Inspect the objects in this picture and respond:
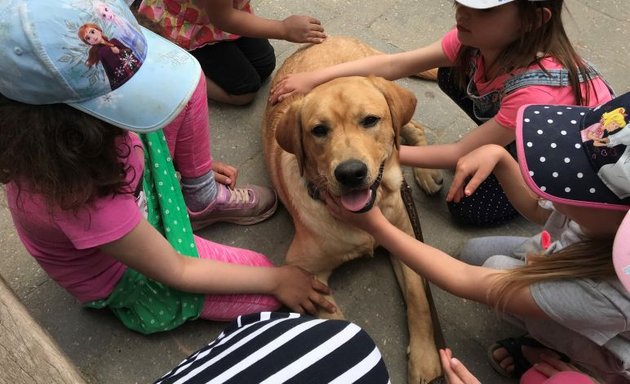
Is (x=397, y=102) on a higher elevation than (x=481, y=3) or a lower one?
lower

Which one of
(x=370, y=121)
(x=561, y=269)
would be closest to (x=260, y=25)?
(x=370, y=121)

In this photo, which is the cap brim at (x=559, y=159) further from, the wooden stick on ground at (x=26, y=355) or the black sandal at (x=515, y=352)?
the wooden stick on ground at (x=26, y=355)

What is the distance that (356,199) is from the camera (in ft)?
6.71

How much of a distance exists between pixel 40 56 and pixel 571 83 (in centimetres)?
187

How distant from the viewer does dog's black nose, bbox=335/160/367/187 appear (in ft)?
6.40

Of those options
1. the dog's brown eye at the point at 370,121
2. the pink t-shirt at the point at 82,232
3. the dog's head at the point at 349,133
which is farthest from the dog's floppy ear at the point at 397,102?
the pink t-shirt at the point at 82,232

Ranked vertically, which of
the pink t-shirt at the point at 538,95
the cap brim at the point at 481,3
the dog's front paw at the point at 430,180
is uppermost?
the cap brim at the point at 481,3

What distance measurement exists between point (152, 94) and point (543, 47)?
4.96 feet

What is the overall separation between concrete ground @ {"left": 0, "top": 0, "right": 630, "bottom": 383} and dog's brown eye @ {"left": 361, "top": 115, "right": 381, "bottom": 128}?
764 millimetres

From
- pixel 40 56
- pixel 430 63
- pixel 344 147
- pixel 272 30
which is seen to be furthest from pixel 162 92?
pixel 430 63

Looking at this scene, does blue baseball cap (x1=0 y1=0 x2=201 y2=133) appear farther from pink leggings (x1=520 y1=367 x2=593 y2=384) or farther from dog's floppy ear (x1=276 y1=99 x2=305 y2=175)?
pink leggings (x1=520 y1=367 x2=593 y2=384)

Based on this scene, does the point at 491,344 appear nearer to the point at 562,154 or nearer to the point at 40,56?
the point at 562,154

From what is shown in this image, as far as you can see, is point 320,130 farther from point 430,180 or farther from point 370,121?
point 430,180

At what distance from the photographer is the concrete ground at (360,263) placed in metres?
2.32
